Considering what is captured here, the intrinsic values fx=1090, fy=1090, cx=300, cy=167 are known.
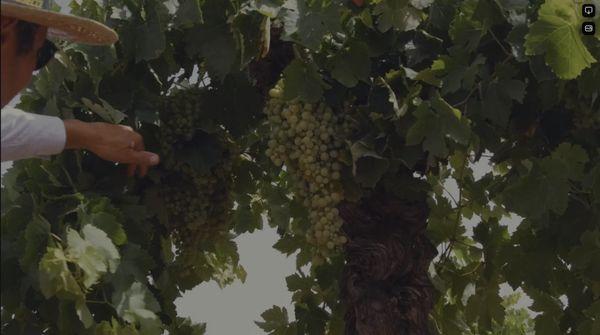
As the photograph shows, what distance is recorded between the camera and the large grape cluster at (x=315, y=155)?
4.84 meters

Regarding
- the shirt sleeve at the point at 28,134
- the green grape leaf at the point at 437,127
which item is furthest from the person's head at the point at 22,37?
the green grape leaf at the point at 437,127

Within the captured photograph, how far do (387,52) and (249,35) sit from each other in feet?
2.17

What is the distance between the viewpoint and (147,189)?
17.7 ft

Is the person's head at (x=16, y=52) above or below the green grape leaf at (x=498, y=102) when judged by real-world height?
above

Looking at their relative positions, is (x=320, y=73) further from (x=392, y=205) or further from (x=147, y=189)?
(x=147, y=189)

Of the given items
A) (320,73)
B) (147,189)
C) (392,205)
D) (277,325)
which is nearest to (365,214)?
(392,205)

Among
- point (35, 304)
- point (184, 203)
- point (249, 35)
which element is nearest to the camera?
point (35, 304)

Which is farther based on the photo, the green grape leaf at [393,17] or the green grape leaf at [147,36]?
the green grape leaf at [147,36]

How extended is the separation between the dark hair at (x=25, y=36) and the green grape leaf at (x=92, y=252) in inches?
39.4

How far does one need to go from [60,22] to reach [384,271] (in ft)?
6.89

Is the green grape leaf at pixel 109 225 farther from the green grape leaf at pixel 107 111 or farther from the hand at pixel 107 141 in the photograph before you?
the green grape leaf at pixel 107 111

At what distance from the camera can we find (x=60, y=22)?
367 cm

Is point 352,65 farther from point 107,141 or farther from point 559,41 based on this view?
point 107,141

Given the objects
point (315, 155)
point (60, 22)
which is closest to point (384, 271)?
point (315, 155)
